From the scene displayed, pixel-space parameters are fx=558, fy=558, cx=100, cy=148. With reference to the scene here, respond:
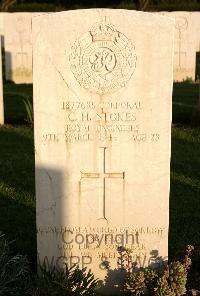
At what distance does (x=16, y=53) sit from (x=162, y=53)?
29.0 feet

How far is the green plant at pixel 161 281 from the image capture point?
3271mm

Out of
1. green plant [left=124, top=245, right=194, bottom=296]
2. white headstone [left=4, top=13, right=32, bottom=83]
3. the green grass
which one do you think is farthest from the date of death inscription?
white headstone [left=4, top=13, right=32, bottom=83]

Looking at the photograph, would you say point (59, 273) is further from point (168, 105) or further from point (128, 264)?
point (168, 105)

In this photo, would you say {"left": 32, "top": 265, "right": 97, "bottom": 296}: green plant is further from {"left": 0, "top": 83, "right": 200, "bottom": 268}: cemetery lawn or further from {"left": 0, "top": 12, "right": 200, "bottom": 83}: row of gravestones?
{"left": 0, "top": 12, "right": 200, "bottom": 83}: row of gravestones

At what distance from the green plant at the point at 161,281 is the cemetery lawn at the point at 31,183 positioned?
0.53m

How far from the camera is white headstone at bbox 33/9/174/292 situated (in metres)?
3.21

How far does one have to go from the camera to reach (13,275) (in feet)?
10.9

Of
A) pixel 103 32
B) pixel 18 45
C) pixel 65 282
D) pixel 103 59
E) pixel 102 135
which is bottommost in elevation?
pixel 65 282

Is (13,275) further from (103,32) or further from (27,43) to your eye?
(27,43)

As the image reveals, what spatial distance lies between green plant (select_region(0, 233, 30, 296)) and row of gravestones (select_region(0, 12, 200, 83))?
339 inches

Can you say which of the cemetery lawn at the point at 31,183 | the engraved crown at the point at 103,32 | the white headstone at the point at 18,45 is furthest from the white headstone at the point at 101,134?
the white headstone at the point at 18,45

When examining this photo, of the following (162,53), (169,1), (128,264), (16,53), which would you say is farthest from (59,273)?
(169,1)

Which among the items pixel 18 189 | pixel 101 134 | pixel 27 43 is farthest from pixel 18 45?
pixel 101 134

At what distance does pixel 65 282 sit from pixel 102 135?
0.89 m
